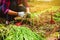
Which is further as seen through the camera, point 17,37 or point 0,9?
point 0,9

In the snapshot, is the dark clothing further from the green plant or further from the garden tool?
the green plant

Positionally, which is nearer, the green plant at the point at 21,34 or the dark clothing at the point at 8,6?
the green plant at the point at 21,34

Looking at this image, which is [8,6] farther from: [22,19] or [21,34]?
[21,34]

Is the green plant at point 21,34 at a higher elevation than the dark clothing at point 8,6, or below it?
below

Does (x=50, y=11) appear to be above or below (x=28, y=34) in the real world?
above

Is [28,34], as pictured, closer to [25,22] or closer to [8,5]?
[25,22]

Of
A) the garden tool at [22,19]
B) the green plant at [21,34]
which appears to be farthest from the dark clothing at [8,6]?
the green plant at [21,34]

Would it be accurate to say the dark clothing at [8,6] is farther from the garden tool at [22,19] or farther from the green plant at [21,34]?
the green plant at [21,34]

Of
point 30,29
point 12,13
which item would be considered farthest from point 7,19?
point 30,29

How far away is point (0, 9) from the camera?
2.57 metres

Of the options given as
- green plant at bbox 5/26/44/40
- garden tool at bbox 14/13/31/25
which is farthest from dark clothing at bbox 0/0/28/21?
green plant at bbox 5/26/44/40

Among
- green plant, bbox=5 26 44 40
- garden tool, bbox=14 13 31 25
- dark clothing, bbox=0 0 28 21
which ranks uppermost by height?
dark clothing, bbox=0 0 28 21

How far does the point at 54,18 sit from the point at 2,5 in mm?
536

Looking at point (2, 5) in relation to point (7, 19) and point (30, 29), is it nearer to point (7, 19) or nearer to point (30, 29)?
point (7, 19)
